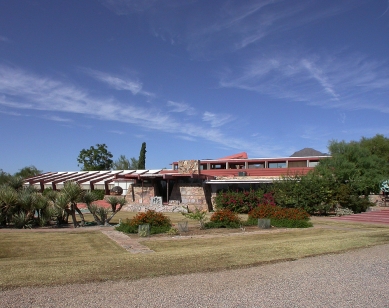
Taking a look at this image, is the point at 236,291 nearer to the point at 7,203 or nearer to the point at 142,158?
the point at 7,203

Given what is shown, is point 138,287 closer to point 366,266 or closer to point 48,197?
point 366,266

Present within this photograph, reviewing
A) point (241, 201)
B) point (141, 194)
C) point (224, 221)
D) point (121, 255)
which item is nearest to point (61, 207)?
point (224, 221)

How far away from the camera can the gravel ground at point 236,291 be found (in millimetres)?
5398

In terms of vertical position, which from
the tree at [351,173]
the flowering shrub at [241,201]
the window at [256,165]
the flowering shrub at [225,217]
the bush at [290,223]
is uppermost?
the window at [256,165]

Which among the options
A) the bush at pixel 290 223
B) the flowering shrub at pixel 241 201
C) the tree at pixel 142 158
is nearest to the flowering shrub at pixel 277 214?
the bush at pixel 290 223

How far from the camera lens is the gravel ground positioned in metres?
5.40

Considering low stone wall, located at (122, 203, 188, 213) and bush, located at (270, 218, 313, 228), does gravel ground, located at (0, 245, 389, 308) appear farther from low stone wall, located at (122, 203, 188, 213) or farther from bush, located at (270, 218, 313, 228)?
low stone wall, located at (122, 203, 188, 213)

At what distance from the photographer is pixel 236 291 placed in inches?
234

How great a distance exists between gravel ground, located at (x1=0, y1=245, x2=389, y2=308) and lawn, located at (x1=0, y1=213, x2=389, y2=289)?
1.58 feet

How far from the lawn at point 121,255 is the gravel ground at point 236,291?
0.48 meters

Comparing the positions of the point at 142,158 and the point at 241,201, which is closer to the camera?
the point at 241,201

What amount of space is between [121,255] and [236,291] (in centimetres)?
427

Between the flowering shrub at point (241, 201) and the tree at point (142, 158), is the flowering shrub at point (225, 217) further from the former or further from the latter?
the tree at point (142, 158)

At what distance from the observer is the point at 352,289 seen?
6.14 meters
